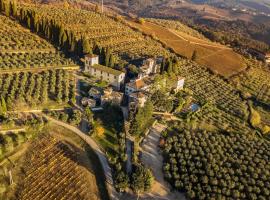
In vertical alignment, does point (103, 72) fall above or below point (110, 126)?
above

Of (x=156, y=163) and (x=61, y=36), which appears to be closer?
(x=156, y=163)

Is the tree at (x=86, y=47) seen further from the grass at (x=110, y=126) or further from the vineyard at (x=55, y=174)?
the vineyard at (x=55, y=174)

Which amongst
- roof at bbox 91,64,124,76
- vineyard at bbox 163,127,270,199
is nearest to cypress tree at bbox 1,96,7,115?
roof at bbox 91,64,124,76

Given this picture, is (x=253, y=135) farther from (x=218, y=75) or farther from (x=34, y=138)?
(x=34, y=138)

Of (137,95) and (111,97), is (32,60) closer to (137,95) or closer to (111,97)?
(111,97)

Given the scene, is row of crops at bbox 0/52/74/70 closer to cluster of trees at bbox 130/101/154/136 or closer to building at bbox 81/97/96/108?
building at bbox 81/97/96/108

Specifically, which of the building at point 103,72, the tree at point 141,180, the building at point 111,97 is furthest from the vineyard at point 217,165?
the building at point 103,72

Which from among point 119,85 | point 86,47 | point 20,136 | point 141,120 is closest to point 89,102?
point 119,85
